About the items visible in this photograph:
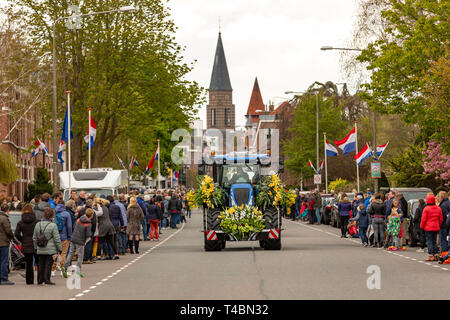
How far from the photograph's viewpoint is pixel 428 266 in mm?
20641

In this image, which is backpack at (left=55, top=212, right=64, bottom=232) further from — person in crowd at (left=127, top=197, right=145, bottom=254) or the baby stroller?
person in crowd at (left=127, top=197, right=145, bottom=254)

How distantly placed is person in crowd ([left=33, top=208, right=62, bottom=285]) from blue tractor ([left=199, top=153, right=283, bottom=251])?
9220 mm

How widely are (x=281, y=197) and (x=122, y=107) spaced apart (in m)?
25.4

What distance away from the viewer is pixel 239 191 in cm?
2738

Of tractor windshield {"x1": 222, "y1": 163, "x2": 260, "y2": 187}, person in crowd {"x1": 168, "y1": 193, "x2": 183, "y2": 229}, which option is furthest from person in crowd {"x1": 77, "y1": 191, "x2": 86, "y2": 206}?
person in crowd {"x1": 168, "y1": 193, "x2": 183, "y2": 229}

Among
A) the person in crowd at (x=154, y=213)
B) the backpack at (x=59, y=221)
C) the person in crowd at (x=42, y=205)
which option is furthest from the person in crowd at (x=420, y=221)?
the person in crowd at (x=154, y=213)

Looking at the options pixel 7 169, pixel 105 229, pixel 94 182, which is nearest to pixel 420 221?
pixel 105 229

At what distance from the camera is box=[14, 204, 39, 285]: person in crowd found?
1819cm

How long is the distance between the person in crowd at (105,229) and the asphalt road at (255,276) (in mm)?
612

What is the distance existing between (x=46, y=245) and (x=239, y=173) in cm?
1094

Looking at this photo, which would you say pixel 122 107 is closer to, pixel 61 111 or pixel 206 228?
pixel 61 111

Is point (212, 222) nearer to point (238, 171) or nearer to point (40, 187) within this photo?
point (238, 171)

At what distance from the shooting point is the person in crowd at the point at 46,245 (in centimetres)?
1795
